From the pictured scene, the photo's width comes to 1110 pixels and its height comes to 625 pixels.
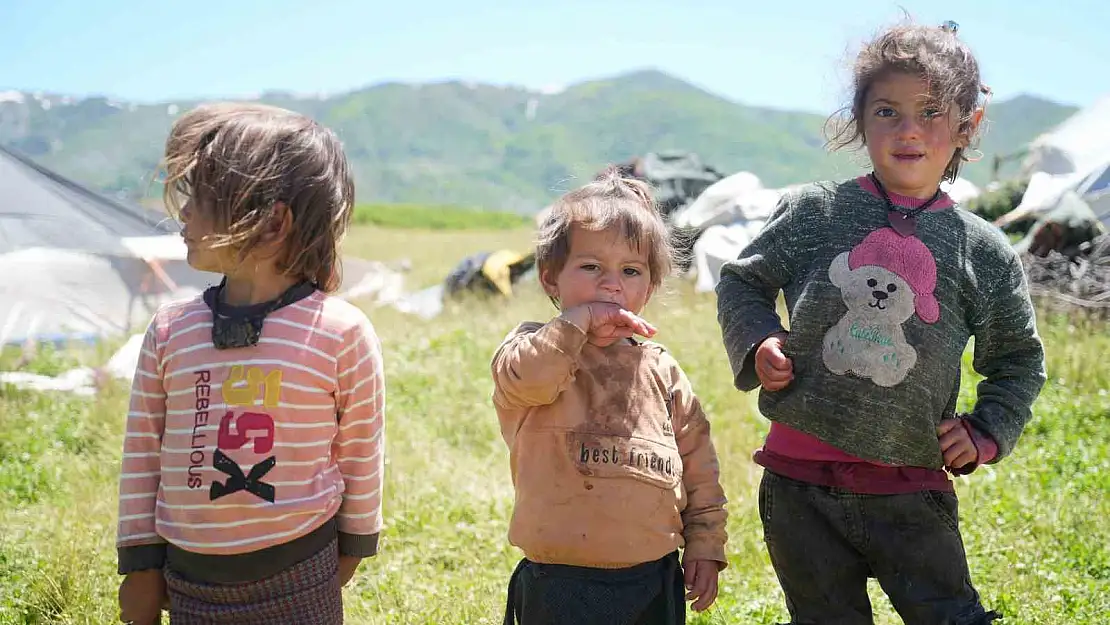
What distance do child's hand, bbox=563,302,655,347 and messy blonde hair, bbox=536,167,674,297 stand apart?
189mm

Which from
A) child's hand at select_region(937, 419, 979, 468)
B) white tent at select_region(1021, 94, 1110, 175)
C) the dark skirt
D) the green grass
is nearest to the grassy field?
child's hand at select_region(937, 419, 979, 468)

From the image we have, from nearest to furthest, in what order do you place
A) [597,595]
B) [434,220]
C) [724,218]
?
[597,595]
[724,218]
[434,220]

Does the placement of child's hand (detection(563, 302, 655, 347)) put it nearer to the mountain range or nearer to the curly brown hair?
the curly brown hair

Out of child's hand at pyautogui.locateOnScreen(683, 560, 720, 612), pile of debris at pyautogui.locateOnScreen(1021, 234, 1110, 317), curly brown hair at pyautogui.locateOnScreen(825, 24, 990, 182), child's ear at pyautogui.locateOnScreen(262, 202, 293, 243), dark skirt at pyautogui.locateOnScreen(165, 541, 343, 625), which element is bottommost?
pile of debris at pyautogui.locateOnScreen(1021, 234, 1110, 317)

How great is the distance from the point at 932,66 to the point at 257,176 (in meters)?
1.54

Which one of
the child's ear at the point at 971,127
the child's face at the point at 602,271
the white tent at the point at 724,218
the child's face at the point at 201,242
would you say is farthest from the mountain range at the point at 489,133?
the child's face at the point at 201,242

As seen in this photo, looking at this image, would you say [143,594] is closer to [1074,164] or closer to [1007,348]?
[1007,348]

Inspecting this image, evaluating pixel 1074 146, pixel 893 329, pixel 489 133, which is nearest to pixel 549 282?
pixel 893 329

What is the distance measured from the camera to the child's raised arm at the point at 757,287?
2189 mm

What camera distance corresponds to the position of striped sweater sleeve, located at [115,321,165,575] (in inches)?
74.1

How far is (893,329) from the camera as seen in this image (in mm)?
2051

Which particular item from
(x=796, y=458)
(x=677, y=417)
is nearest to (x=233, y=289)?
(x=677, y=417)

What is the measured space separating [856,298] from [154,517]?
1618 mm

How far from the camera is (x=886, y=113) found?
7.08 ft
